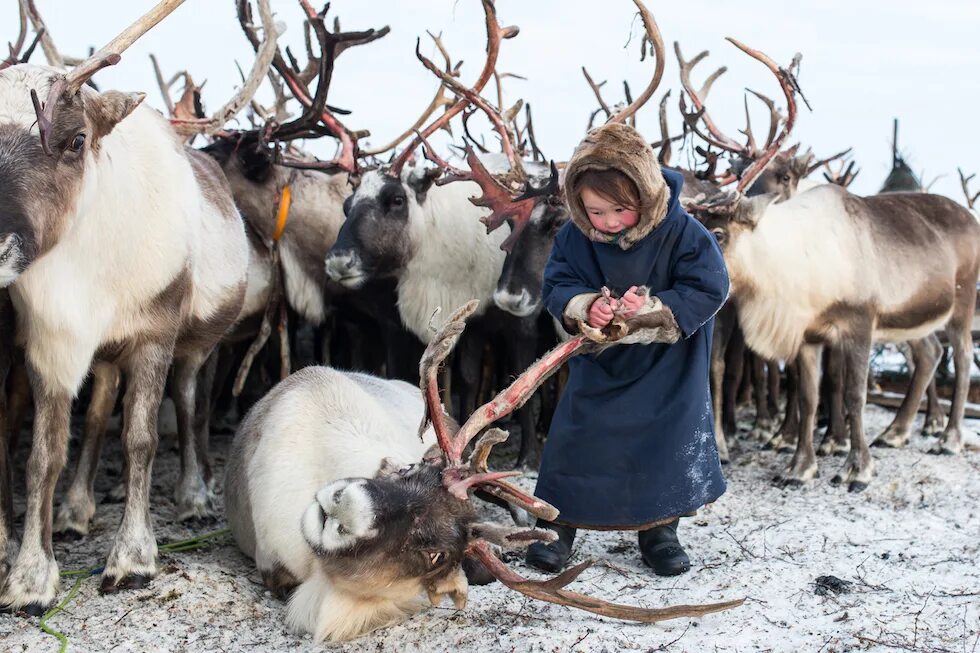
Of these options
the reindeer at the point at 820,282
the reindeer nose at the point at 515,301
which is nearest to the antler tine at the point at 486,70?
the reindeer nose at the point at 515,301

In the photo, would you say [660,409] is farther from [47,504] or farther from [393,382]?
[47,504]

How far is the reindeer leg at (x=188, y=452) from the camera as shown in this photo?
4.85 meters

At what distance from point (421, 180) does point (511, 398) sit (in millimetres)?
3538

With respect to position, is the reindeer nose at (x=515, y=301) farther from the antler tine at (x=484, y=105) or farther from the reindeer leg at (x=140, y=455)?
the reindeer leg at (x=140, y=455)

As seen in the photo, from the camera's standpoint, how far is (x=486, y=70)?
627cm

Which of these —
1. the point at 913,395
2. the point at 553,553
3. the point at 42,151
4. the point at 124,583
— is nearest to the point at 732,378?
the point at 913,395

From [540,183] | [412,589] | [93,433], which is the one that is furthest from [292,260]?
[412,589]

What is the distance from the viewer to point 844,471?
5.79 metres

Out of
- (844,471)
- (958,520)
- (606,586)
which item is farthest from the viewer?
(844,471)

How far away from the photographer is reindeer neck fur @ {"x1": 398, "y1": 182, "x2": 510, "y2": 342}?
6.50 m

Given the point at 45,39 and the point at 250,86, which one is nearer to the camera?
the point at 250,86

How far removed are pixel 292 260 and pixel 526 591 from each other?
4130 mm

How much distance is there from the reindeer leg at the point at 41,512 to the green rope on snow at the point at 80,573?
4 centimetres

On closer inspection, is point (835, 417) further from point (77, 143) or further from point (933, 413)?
point (77, 143)
